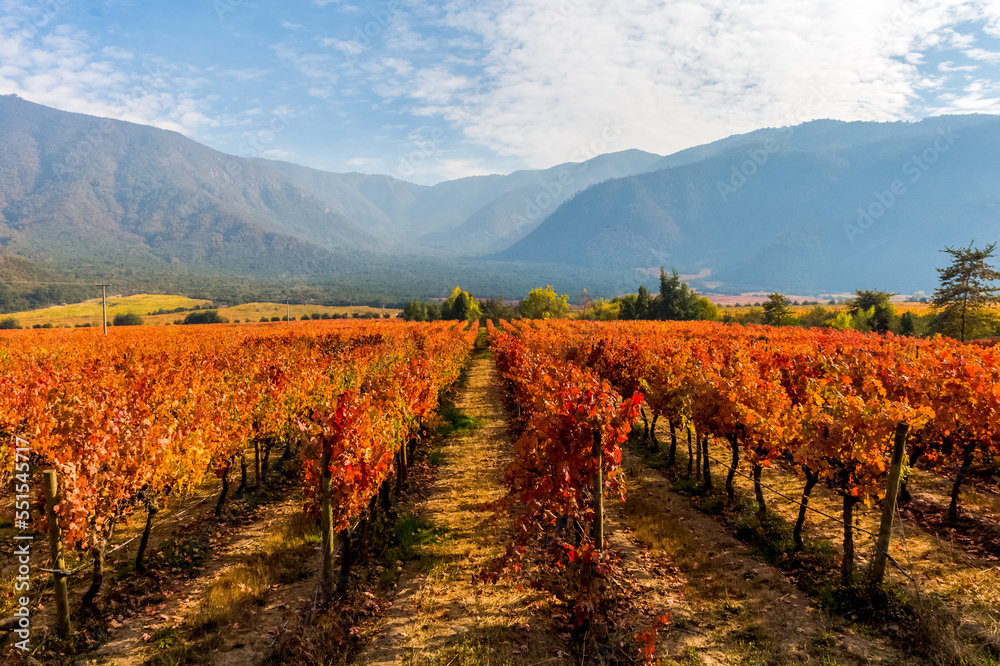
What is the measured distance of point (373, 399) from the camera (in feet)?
35.7

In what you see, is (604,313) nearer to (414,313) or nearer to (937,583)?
(414,313)

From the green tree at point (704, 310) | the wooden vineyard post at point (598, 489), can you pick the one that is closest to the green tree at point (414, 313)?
the green tree at point (704, 310)

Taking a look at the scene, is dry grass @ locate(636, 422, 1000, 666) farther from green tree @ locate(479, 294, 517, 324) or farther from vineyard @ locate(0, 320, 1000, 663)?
green tree @ locate(479, 294, 517, 324)

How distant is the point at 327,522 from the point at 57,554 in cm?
386

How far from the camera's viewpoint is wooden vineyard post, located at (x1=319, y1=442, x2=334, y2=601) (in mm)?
7523

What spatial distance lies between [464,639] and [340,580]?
270cm

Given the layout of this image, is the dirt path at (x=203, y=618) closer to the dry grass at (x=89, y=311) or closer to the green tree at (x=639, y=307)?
the green tree at (x=639, y=307)

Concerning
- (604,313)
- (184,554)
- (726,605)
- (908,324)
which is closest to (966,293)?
(908,324)

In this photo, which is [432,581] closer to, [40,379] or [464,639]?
[464,639]

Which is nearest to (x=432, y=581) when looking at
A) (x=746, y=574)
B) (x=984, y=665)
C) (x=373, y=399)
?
(x=373, y=399)

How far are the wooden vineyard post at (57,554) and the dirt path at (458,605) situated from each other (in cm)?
460

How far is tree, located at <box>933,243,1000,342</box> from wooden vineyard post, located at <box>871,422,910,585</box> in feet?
128

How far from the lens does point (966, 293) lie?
3531 cm

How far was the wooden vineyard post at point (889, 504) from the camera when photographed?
752 centimetres
